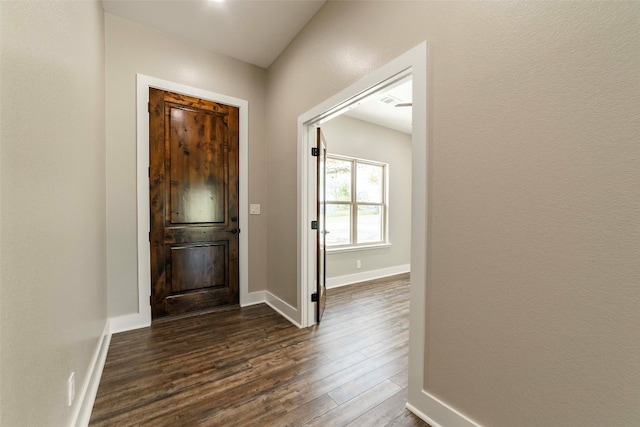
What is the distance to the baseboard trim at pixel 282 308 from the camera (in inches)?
107

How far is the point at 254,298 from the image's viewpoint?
3264 mm

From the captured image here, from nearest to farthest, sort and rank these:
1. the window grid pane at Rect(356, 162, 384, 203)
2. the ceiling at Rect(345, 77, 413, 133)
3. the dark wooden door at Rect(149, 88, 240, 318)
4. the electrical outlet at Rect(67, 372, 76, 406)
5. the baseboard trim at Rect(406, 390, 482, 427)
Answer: the electrical outlet at Rect(67, 372, 76, 406), the baseboard trim at Rect(406, 390, 482, 427), the dark wooden door at Rect(149, 88, 240, 318), the ceiling at Rect(345, 77, 413, 133), the window grid pane at Rect(356, 162, 384, 203)

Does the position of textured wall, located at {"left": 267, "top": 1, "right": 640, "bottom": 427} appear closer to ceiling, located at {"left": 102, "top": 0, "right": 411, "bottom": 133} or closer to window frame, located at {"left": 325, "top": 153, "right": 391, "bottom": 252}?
ceiling, located at {"left": 102, "top": 0, "right": 411, "bottom": 133}

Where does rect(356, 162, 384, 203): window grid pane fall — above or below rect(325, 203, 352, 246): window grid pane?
above

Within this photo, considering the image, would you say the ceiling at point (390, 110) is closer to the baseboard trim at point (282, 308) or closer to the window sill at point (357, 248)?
the window sill at point (357, 248)

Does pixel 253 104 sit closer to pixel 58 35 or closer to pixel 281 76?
pixel 281 76

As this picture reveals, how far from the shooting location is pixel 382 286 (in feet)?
13.6

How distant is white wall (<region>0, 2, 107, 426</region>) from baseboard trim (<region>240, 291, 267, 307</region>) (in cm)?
163

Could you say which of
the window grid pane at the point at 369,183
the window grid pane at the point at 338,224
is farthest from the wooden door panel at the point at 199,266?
the window grid pane at the point at 369,183

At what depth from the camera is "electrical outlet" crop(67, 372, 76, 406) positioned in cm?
118

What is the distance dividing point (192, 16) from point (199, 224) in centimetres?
207

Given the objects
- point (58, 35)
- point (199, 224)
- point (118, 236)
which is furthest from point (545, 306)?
point (118, 236)

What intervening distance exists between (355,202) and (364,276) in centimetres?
132

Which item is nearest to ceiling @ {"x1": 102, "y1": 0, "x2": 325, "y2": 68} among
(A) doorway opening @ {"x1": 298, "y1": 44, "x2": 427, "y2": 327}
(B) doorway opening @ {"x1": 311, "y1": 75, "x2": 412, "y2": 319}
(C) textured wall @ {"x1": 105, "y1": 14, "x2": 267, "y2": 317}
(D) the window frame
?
(C) textured wall @ {"x1": 105, "y1": 14, "x2": 267, "y2": 317}
